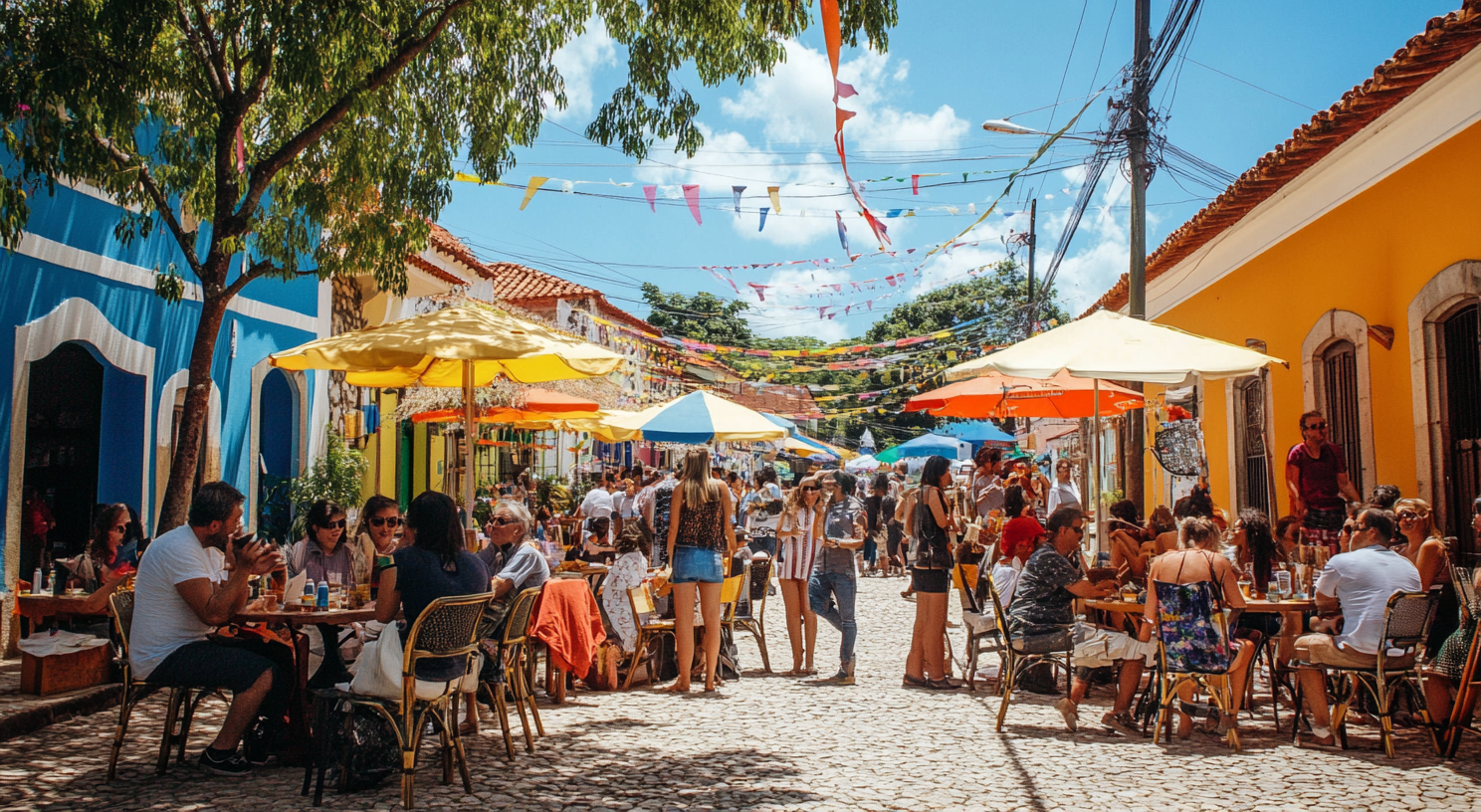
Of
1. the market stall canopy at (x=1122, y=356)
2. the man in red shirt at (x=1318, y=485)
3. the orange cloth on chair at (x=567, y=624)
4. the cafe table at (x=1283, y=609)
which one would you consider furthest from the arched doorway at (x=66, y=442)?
the man in red shirt at (x=1318, y=485)

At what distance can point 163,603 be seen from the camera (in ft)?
17.9

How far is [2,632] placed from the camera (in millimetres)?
8500

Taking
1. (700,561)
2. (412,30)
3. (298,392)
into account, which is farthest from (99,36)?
(298,392)

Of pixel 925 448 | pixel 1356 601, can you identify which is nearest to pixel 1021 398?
pixel 1356 601

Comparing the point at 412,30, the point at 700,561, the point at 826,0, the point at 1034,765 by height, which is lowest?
the point at 1034,765

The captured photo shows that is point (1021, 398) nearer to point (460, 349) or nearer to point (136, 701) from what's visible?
point (460, 349)

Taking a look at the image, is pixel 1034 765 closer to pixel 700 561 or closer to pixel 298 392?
pixel 700 561

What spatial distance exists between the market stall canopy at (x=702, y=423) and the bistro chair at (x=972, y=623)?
12.2ft

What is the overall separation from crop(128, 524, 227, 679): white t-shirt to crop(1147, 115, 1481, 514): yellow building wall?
8.43 metres

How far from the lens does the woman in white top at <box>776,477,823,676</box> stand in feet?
29.1

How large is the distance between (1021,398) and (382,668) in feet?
27.6

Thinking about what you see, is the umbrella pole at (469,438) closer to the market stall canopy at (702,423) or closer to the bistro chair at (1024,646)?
the bistro chair at (1024,646)

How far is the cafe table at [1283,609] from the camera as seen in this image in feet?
21.6

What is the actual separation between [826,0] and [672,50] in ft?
9.49
